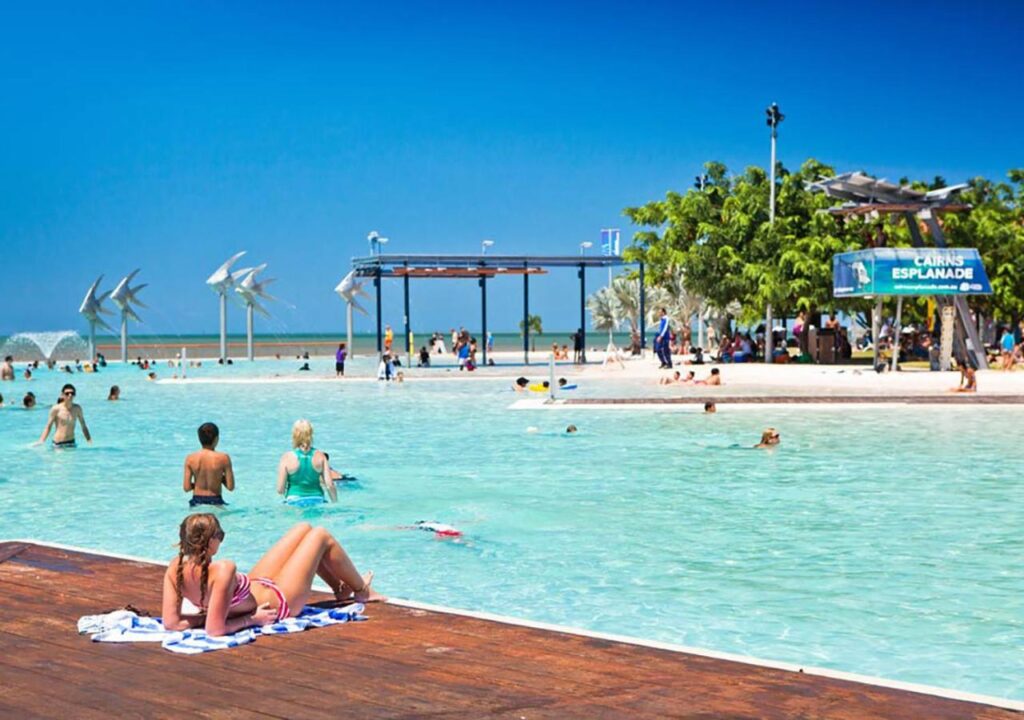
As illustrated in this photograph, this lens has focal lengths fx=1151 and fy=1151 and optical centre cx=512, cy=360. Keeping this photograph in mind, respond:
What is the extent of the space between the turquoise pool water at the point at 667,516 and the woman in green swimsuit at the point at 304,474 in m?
0.39

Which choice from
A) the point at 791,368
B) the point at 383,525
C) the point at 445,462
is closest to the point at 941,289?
the point at 791,368

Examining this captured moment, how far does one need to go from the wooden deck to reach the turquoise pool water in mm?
2361

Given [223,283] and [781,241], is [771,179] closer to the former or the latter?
[781,241]

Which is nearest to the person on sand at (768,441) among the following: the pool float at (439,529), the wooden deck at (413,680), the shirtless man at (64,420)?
the pool float at (439,529)

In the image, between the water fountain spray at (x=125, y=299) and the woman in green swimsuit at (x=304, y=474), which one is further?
the water fountain spray at (x=125, y=299)

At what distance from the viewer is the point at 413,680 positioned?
16.9 feet

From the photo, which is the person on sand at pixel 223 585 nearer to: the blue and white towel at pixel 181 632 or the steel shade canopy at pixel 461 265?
the blue and white towel at pixel 181 632

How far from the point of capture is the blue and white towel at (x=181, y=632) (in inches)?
228

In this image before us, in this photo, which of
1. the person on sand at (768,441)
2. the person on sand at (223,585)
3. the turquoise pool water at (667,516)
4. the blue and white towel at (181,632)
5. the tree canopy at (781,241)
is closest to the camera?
the blue and white towel at (181,632)

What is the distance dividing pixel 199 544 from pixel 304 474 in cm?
632

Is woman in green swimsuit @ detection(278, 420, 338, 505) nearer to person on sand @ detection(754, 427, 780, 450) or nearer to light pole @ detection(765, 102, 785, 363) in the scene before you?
person on sand @ detection(754, 427, 780, 450)

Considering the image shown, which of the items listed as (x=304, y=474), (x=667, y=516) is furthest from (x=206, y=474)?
(x=667, y=516)

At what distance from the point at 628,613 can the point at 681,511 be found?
185 inches

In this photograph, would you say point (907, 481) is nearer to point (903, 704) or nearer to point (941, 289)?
point (903, 704)
